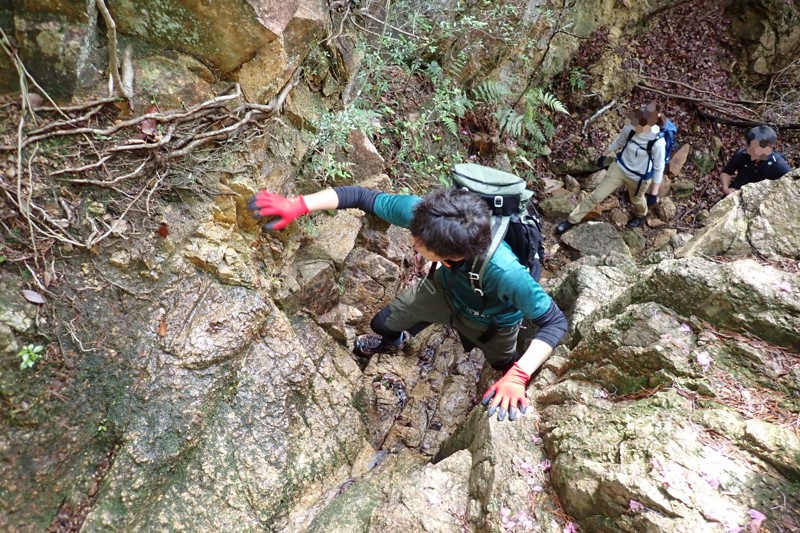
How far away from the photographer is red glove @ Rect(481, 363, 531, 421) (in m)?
3.11

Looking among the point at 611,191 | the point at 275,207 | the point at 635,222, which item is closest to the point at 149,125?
the point at 275,207

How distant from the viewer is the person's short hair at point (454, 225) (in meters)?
2.80

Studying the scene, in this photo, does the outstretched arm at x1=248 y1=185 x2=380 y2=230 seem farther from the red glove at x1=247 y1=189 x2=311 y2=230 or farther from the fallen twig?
the fallen twig

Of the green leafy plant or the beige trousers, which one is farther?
the beige trousers

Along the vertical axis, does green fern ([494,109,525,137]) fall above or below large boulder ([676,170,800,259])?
below

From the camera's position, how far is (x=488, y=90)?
702 centimetres

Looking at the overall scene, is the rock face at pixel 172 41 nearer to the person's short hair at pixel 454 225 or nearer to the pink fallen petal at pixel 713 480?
the person's short hair at pixel 454 225

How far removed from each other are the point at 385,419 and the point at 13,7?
13.8 ft

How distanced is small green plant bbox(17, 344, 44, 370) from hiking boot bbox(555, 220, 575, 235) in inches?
297

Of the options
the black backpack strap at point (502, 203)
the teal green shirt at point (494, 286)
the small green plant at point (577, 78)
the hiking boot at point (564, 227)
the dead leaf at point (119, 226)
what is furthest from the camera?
the small green plant at point (577, 78)

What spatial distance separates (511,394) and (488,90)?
543cm

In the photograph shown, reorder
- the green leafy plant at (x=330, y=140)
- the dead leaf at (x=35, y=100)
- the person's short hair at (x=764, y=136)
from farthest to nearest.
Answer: the person's short hair at (x=764, y=136) → the green leafy plant at (x=330, y=140) → the dead leaf at (x=35, y=100)

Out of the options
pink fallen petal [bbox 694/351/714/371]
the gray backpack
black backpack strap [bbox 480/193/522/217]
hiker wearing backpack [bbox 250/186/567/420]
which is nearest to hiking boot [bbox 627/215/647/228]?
hiker wearing backpack [bbox 250/186/567/420]

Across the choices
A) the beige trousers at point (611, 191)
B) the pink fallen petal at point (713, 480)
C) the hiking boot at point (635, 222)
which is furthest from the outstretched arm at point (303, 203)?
the hiking boot at point (635, 222)
